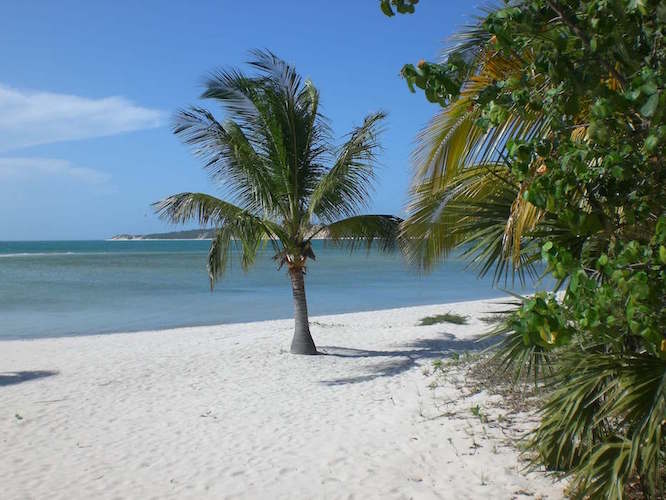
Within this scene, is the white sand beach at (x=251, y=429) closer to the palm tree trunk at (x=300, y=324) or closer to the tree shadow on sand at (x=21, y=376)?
the tree shadow on sand at (x=21, y=376)

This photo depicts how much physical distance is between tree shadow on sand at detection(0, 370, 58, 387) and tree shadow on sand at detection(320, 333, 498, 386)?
4541mm

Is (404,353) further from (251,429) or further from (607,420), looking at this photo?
(607,420)

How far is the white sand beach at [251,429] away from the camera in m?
4.64

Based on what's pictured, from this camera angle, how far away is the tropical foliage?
208 centimetres

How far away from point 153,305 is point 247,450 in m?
18.8

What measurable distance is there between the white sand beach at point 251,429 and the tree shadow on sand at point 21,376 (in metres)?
0.05

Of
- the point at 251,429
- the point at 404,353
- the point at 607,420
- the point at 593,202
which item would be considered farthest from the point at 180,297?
the point at 593,202

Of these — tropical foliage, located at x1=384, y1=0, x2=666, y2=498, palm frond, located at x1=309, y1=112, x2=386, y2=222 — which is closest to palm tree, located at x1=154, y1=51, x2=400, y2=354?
palm frond, located at x1=309, y1=112, x2=386, y2=222

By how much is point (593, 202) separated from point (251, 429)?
4.50 m

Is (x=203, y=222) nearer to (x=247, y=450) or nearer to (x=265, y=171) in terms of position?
(x=265, y=171)

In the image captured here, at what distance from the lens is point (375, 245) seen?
10.7 metres

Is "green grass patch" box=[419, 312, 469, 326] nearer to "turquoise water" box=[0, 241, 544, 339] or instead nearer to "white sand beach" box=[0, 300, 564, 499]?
"turquoise water" box=[0, 241, 544, 339]

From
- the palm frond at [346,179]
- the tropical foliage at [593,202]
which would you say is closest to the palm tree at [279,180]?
the palm frond at [346,179]

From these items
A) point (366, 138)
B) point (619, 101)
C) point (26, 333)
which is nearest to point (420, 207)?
point (366, 138)
